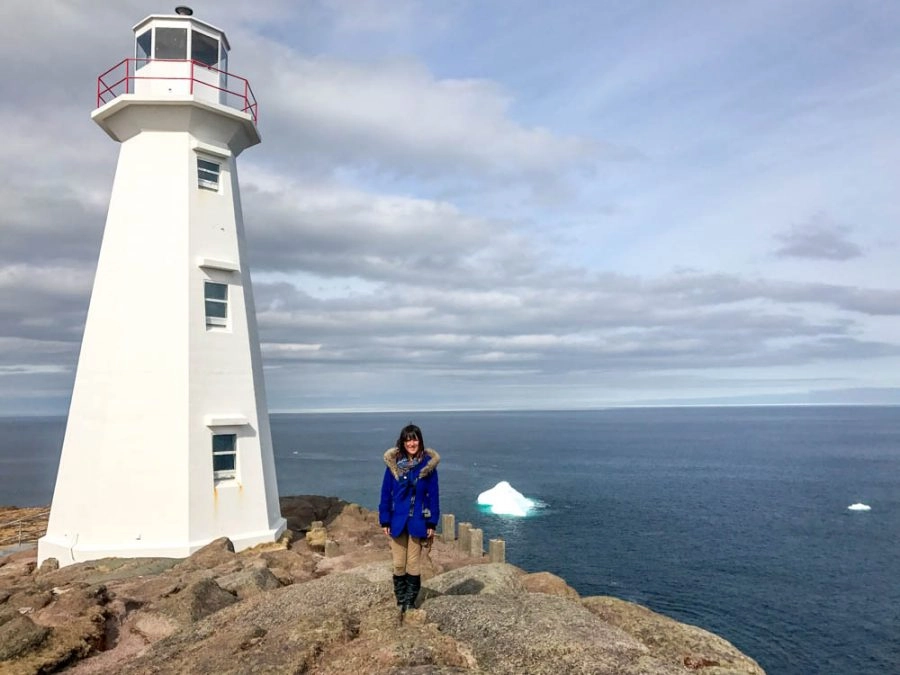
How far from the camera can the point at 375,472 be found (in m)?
82.6

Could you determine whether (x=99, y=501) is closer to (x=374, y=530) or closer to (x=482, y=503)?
(x=374, y=530)

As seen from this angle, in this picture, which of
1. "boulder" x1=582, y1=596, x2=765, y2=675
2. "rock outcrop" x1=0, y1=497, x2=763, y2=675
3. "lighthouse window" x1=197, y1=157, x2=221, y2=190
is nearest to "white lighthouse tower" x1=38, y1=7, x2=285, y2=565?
"lighthouse window" x1=197, y1=157, x2=221, y2=190

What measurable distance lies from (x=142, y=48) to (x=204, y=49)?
159cm

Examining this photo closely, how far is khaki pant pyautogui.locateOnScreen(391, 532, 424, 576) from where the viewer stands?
8.18 m

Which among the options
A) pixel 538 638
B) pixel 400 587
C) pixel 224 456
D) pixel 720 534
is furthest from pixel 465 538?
pixel 720 534

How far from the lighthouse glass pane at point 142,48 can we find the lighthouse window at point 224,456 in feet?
32.8

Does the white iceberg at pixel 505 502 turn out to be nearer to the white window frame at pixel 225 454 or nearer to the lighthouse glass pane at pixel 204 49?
the white window frame at pixel 225 454

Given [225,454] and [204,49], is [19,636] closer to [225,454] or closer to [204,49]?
[225,454]

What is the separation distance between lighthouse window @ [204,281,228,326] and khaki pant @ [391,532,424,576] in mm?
10087

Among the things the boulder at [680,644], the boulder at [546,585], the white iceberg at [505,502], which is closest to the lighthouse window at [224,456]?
the boulder at [546,585]

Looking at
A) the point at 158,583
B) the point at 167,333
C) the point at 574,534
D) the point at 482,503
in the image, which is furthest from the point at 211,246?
the point at 482,503

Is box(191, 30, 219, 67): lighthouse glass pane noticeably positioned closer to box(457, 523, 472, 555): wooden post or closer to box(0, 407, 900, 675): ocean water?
box(457, 523, 472, 555): wooden post

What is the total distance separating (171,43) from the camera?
16.5m

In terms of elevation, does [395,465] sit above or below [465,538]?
above
